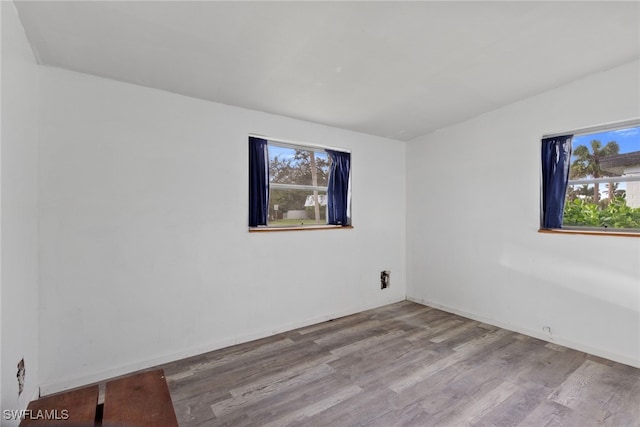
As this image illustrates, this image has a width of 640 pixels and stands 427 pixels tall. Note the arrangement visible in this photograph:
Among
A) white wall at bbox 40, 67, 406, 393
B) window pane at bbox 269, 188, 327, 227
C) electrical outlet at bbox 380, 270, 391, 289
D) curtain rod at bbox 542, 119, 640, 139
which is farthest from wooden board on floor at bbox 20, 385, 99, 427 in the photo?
curtain rod at bbox 542, 119, 640, 139

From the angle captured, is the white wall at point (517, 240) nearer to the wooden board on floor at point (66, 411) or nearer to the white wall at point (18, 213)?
the wooden board on floor at point (66, 411)

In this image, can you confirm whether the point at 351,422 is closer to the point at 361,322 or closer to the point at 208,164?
the point at 361,322

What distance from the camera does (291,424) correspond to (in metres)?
1.84

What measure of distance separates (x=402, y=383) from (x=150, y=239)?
2.37 meters

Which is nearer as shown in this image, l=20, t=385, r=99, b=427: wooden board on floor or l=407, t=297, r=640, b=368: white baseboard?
l=20, t=385, r=99, b=427: wooden board on floor

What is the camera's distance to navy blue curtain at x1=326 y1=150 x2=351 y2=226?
12.6 feet

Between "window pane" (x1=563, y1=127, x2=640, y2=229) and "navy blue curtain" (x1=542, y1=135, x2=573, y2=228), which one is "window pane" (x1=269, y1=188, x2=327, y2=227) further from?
"window pane" (x1=563, y1=127, x2=640, y2=229)

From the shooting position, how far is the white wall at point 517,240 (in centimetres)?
259

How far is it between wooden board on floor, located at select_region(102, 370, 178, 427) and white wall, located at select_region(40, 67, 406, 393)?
1208 millimetres

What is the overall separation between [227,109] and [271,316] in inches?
86.7

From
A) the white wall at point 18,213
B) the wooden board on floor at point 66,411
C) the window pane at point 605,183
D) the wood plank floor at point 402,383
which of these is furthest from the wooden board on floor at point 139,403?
the window pane at point 605,183

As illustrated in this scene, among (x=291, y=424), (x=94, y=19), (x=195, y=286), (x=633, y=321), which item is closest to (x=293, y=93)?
(x=94, y=19)

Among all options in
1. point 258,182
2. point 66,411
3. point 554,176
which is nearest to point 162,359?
point 66,411
